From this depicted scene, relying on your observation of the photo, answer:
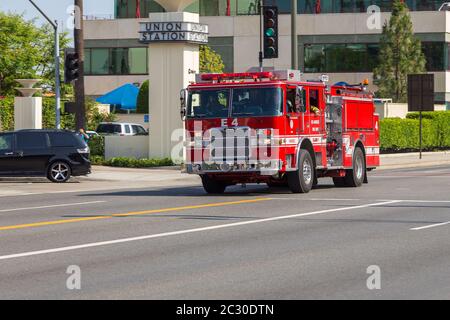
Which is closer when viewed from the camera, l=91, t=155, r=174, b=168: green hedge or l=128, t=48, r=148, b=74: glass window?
l=91, t=155, r=174, b=168: green hedge

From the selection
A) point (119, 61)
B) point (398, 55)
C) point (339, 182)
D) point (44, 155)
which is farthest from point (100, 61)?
point (339, 182)

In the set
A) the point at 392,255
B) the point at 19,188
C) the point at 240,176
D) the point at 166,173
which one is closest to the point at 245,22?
the point at 166,173

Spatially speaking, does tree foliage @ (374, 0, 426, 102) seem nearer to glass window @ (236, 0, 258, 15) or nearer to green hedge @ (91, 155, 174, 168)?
glass window @ (236, 0, 258, 15)

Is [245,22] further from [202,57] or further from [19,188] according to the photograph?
[19,188]

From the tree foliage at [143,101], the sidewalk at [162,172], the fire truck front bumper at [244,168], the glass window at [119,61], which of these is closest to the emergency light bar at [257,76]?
the fire truck front bumper at [244,168]

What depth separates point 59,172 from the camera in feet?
112

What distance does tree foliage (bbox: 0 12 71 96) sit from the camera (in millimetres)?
→ 71562

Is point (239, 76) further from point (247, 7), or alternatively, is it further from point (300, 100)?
point (247, 7)

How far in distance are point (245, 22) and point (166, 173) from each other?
1631 inches

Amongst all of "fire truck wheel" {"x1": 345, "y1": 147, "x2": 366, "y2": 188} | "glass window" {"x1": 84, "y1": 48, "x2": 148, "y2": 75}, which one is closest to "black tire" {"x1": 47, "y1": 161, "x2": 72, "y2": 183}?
"fire truck wheel" {"x1": 345, "y1": 147, "x2": 366, "y2": 188}

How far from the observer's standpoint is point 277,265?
543 inches

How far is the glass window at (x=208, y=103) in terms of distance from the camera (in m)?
26.2

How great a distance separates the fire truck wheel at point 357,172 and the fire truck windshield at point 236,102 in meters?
4.64

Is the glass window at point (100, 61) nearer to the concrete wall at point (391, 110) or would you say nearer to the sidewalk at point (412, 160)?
the concrete wall at point (391, 110)
